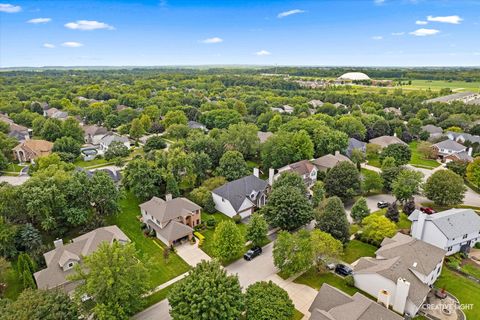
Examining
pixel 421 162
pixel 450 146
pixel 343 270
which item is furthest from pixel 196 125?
pixel 343 270

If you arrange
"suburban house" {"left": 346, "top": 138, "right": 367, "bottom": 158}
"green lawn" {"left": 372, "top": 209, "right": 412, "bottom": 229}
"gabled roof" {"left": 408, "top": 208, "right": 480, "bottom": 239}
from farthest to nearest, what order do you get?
"suburban house" {"left": 346, "top": 138, "right": 367, "bottom": 158} < "green lawn" {"left": 372, "top": 209, "right": 412, "bottom": 229} < "gabled roof" {"left": 408, "top": 208, "right": 480, "bottom": 239}

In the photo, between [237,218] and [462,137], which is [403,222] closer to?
[237,218]

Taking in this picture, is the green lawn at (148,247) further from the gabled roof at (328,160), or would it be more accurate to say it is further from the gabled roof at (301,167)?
the gabled roof at (328,160)

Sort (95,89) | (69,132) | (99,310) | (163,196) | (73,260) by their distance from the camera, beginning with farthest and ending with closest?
(95,89) → (69,132) → (163,196) → (73,260) → (99,310)

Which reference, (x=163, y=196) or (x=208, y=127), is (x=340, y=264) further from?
(x=208, y=127)

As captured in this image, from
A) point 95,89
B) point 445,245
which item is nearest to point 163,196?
point 445,245

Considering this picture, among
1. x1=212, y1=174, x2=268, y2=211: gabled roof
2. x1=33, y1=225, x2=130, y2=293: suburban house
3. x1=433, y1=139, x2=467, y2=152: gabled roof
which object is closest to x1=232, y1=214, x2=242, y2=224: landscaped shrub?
x1=212, y1=174, x2=268, y2=211: gabled roof

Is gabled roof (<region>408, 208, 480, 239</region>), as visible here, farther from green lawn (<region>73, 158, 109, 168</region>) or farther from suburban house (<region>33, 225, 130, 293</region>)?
green lawn (<region>73, 158, 109, 168</region>)
